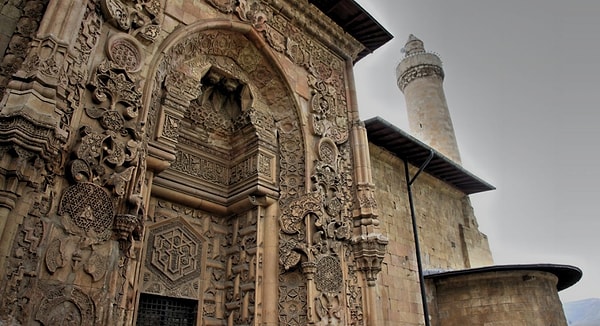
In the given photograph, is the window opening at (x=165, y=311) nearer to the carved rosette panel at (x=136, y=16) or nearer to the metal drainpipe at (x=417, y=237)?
the carved rosette panel at (x=136, y=16)

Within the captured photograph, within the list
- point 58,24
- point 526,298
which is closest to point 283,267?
point 58,24

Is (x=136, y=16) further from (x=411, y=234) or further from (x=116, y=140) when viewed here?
(x=411, y=234)

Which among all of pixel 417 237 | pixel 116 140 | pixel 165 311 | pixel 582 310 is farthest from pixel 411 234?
pixel 582 310

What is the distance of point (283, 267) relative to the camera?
250 inches

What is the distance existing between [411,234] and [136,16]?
8382 mm

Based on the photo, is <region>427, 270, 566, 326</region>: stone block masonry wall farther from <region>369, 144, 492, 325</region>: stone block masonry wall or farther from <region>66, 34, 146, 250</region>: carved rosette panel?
<region>66, 34, 146, 250</region>: carved rosette panel

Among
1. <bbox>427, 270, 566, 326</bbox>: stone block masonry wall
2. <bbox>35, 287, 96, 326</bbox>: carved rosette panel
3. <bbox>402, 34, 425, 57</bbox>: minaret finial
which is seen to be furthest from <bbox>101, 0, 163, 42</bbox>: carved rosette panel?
<bbox>402, 34, 425, 57</bbox>: minaret finial

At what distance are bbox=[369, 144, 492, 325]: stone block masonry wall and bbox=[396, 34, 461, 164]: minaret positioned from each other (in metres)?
5.50

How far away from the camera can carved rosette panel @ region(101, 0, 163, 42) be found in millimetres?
4996

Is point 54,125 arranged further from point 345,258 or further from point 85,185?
point 345,258

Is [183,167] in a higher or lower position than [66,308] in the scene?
higher

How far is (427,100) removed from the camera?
20.7 meters

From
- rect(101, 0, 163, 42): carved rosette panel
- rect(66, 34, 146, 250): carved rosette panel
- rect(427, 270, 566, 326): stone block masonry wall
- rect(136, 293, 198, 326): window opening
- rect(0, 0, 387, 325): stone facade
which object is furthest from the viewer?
rect(427, 270, 566, 326): stone block masonry wall

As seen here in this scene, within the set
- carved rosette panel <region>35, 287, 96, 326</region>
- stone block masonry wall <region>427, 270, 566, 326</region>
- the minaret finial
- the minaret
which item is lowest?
carved rosette panel <region>35, 287, 96, 326</region>
